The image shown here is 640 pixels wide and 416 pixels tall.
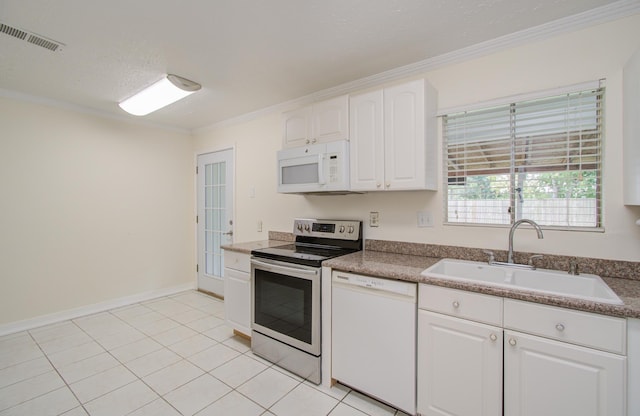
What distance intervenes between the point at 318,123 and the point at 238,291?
1678 mm

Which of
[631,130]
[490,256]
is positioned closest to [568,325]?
[490,256]

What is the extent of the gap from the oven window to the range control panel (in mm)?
619

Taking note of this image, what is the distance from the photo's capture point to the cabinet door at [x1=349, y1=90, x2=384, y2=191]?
2.12m

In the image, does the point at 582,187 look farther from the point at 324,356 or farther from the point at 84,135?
the point at 84,135

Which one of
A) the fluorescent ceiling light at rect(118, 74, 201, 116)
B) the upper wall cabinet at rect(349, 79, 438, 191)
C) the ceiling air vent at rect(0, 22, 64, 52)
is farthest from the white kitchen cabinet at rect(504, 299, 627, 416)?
the ceiling air vent at rect(0, 22, 64, 52)

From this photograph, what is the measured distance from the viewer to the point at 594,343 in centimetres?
120

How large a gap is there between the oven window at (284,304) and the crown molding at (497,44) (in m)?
1.76

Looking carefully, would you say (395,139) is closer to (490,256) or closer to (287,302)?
(490,256)

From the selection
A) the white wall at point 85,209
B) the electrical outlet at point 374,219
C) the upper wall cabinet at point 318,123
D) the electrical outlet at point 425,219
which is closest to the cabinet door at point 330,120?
the upper wall cabinet at point 318,123

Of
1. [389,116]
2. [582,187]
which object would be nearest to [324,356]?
[389,116]

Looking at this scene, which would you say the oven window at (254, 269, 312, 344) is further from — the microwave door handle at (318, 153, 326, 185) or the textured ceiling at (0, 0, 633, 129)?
the textured ceiling at (0, 0, 633, 129)

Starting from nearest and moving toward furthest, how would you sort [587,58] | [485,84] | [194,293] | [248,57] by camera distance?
[587,58]
[485,84]
[248,57]
[194,293]

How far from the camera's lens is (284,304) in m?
2.23

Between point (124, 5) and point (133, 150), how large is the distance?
2496 mm
